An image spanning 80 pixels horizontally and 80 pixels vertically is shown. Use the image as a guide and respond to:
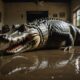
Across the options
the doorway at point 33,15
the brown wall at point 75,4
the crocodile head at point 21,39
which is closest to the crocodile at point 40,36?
the crocodile head at point 21,39

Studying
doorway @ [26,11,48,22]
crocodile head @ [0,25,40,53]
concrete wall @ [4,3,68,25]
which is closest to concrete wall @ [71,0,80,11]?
concrete wall @ [4,3,68,25]

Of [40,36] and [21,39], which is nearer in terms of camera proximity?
[21,39]

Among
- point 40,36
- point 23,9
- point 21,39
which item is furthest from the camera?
point 23,9

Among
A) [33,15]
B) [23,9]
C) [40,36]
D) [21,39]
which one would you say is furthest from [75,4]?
[21,39]

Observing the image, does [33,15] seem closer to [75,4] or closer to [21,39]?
[75,4]

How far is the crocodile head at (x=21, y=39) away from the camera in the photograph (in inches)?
68.6

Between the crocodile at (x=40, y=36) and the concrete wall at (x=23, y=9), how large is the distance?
9985 mm

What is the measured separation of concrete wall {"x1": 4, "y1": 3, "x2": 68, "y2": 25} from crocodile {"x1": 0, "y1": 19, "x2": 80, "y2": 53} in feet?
32.8

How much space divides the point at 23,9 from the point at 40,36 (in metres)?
10.7

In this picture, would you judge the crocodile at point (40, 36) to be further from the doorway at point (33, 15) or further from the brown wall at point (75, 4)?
the doorway at point (33, 15)

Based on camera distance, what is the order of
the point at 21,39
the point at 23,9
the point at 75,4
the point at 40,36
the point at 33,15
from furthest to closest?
the point at 23,9
the point at 33,15
the point at 75,4
the point at 40,36
the point at 21,39

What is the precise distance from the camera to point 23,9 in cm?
1273

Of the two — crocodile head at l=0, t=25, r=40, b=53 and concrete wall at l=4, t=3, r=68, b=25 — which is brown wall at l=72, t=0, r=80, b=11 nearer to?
concrete wall at l=4, t=3, r=68, b=25

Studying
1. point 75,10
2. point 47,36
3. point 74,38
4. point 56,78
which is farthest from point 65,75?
point 75,10
